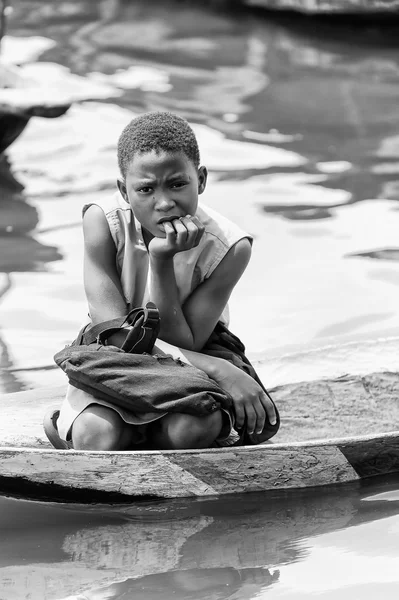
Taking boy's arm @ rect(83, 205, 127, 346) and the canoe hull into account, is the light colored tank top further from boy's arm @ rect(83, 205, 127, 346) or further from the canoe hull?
the canoe hull

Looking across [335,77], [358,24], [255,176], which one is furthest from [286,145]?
[358,24]

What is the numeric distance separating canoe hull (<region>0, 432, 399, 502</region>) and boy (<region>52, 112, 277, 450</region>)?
0.08 meters

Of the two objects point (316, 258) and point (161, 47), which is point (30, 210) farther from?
point (161, 47)

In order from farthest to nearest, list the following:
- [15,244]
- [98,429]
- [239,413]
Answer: [15,244] → [239,413] → [98,429]

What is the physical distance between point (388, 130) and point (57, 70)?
273 cm

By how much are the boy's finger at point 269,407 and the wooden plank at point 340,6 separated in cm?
682

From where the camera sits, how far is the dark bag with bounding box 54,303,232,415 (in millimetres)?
2672

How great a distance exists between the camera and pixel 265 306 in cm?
458

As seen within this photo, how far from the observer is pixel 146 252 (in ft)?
9.45

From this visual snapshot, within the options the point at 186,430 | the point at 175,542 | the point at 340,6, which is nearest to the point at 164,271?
the point at 186,430

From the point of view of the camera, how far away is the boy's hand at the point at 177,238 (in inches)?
103

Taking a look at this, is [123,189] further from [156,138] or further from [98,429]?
[98,429]

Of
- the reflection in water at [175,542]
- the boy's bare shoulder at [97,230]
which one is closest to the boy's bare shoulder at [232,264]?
the boy's bare shoulder at [97,230]

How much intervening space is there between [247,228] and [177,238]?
2.85 meters
